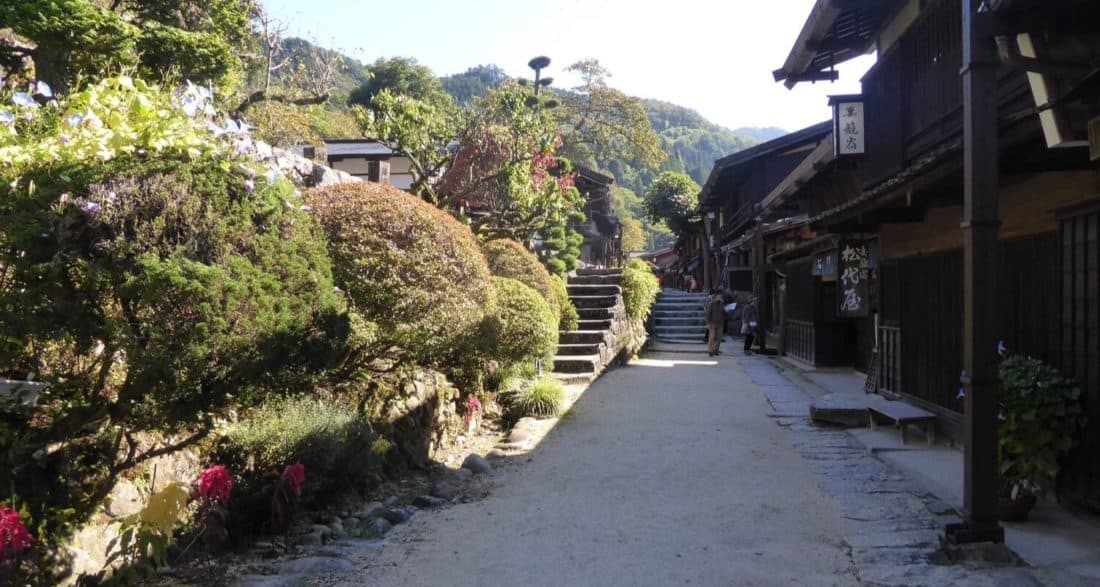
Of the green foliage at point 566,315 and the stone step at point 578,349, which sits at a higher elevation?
the green foliage at point 566,315

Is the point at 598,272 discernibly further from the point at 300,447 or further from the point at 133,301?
the point at 133,301

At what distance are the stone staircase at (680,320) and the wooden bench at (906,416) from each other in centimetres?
A: 1720

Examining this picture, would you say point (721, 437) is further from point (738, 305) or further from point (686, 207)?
point (686, 207)

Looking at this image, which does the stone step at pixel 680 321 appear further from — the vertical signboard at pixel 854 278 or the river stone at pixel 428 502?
the river stone at pixel 428 502

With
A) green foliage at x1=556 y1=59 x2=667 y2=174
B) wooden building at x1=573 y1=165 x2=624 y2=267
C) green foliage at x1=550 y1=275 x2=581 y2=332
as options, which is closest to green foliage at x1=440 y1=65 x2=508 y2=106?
green foliage at x1=556 y1=59 x2=667 y2=174

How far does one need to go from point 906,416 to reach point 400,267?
624 centimetres

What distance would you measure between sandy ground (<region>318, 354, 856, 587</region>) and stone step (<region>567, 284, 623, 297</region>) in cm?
1024

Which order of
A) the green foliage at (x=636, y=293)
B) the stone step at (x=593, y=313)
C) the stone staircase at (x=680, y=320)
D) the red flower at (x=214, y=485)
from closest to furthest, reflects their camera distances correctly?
the red flower at (x=214, y=485) → the stone step at (x=593, y=313) → the green foliage at (x=636, y=293) → the stone staircase at (x=680, y=320)

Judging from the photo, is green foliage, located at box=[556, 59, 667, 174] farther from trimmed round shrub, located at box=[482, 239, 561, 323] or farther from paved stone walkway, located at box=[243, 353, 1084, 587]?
paved stone walkway, located at box=[243, 353, 1084, 587]

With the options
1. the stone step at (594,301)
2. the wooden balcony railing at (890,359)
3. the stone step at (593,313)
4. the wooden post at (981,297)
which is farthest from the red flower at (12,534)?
the stone step at (594,301)

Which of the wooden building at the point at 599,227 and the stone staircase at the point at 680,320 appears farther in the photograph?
the wooden building at the point at 599,227

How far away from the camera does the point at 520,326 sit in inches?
445

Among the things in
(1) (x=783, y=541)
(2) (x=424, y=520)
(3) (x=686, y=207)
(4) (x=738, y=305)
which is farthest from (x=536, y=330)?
(3) (x=686, y=207)

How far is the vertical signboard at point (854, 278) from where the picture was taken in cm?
1320
